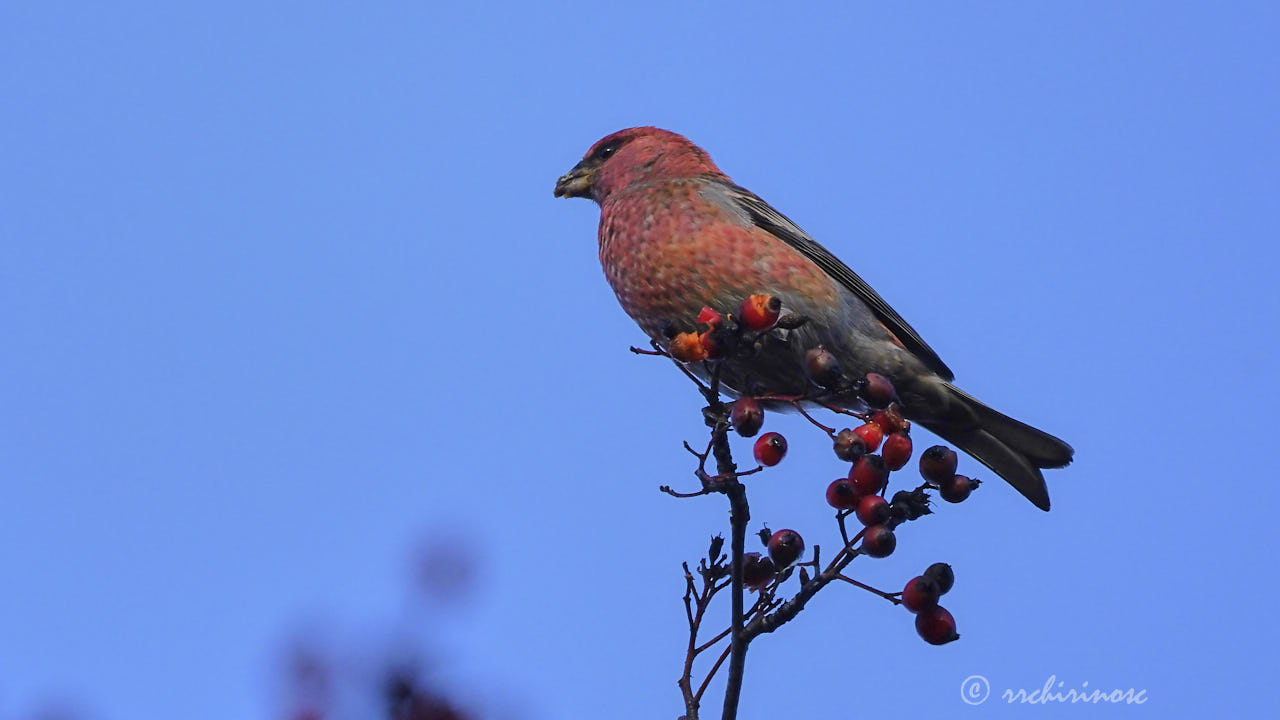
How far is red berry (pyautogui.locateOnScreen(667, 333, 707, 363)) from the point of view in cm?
318

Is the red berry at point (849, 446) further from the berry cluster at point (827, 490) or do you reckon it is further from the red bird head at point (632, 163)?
the red bird head at point (632, 163)

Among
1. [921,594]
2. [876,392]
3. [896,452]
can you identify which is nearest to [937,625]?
[921,594]

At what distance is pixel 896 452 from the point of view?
3.28 meters

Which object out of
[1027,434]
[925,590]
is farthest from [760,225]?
[925,590]

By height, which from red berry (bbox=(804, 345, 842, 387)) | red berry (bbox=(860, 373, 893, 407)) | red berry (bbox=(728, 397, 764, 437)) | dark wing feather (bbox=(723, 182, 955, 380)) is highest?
dark wing feather (bbox=(723, 182, 955, 380))

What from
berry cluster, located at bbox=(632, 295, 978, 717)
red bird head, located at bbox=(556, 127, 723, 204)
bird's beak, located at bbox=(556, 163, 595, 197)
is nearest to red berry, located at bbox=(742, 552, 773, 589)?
berry cluster, located at bbox=(632, 295, 978, 717)

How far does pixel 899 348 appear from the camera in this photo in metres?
4.96

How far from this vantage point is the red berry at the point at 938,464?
3262 mm

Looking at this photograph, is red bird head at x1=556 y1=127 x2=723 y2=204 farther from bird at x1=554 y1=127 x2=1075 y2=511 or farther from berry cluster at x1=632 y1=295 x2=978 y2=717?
berry cluster at x1=632 y1=295 x2=978 y2=717

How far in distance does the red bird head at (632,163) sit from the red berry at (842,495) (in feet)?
8.30

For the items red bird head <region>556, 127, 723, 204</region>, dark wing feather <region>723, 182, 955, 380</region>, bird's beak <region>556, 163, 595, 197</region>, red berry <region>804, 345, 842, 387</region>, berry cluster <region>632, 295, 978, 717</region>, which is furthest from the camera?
bird's beak <region>556, 163, 595, 197</region>

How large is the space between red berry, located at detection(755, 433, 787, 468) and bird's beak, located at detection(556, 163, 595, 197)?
2790 millimetres

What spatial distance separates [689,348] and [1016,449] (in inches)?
83.8

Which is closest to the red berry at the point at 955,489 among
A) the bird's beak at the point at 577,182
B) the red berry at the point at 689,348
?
the red berry at the point at 689,348
